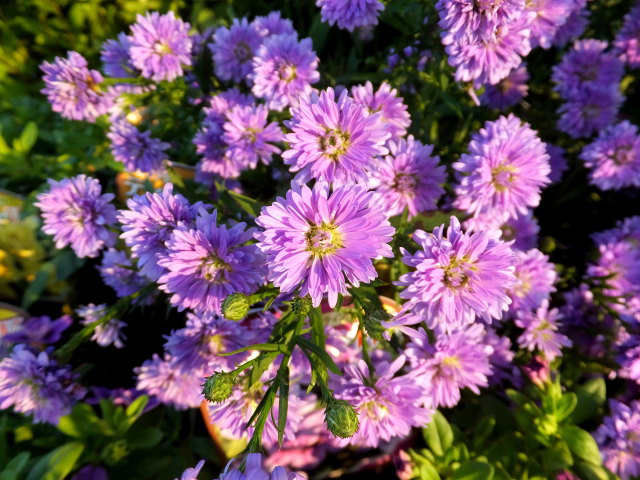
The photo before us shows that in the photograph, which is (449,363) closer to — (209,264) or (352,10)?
(209,264)

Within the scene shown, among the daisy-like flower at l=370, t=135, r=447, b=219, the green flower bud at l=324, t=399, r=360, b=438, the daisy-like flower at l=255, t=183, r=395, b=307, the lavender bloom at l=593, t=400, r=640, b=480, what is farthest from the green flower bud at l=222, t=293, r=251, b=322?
the lavender bloom at l=593, t=400, r=640, b=480

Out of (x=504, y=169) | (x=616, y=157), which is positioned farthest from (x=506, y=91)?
(x=504, y=169)

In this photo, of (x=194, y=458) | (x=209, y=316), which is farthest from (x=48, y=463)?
(x=209, y=316)

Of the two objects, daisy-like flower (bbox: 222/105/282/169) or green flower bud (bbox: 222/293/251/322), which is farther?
daisy-like flower (bbox: 222/105/282/169)

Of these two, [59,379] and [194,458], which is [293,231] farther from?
[194,458]

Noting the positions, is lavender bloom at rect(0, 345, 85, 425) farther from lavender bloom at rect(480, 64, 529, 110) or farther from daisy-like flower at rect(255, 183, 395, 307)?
lavender bloom at rect(480, 64, 529, 110)

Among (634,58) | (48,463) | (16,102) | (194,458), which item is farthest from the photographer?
(16,102)

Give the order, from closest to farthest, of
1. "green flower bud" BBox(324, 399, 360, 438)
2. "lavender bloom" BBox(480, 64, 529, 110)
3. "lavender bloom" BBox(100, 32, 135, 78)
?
"green flower bud" BBox(324, 399, 360, 438)
"lavender bloom" BBox(100, 32, 135, 78)
"lavender bloom" BBox(480, 64, 529, 110)

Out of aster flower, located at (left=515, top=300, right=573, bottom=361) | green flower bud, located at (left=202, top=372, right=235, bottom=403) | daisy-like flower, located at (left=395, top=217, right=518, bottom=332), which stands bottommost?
green flower bud, located at (left=202, top=372, right=235, bottom=403)
